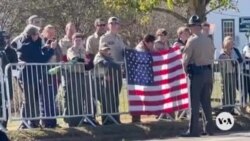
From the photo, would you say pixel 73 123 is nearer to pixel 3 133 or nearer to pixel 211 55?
pixel 211 55

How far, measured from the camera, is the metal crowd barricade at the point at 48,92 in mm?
13961

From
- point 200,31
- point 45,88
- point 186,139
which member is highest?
point 200,31

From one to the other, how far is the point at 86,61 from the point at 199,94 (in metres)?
2.08

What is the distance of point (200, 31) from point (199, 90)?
1.03 m

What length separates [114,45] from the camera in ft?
48.8

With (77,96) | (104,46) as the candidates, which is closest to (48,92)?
(77,96)

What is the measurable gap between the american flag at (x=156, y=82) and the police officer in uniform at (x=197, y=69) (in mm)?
665

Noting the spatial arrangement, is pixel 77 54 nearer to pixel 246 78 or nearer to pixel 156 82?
pixel 156 82

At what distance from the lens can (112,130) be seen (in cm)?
1437

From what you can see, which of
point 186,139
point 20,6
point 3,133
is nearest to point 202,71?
point 186,139

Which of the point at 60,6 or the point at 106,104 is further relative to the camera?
the point at 60,6

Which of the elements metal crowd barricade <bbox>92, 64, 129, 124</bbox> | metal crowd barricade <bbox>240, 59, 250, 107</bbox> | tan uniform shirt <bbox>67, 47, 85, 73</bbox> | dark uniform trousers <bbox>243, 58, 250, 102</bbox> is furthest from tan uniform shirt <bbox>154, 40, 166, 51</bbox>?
dark uniform trousers <bbox>243, 58, 250, 102</bbox>

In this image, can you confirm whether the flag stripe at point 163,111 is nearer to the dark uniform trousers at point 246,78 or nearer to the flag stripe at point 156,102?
the flag stripe at point 156,102

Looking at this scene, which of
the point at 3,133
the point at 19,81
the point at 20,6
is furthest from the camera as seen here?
the point at 20,6
